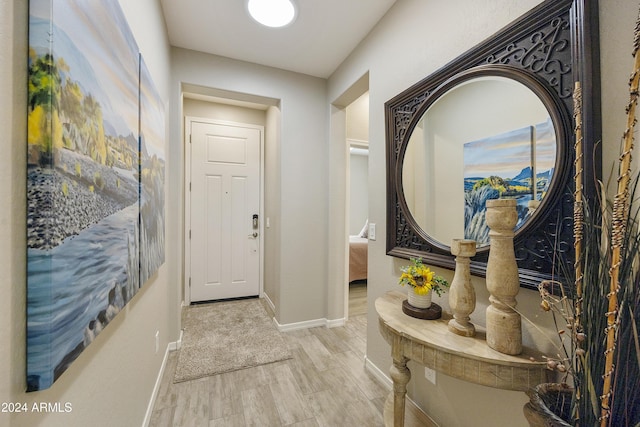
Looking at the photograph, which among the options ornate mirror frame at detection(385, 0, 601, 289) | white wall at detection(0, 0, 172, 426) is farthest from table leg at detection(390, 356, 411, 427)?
white wall at detection(0, 0, 172, 426)

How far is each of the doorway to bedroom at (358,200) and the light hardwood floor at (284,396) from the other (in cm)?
113

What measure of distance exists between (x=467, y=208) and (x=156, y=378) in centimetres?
222

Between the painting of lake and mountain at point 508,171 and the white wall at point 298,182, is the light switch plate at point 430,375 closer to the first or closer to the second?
the painting of lake and mountain at point 508,171

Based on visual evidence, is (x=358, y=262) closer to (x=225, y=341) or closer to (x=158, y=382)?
(x=225, y=341)

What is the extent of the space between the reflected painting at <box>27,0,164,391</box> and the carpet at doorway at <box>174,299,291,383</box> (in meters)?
1.29

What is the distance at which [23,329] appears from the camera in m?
0.56

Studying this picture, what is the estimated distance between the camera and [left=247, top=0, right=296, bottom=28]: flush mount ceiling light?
1824mm

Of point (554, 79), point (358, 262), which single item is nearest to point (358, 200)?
point (358, 262)

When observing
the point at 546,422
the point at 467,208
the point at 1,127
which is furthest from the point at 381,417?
the point at 1,127

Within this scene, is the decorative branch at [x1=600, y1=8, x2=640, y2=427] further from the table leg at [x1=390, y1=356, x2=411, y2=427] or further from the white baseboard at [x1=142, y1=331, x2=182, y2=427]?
the white baseboard at [x1=142, y1=331, x2=182, y2=427]

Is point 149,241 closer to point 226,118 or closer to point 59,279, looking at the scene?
point 59,279

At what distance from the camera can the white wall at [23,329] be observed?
0.52 metres

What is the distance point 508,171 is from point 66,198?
157 cm

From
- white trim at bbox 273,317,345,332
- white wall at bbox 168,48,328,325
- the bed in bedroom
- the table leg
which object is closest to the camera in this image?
the table leg
